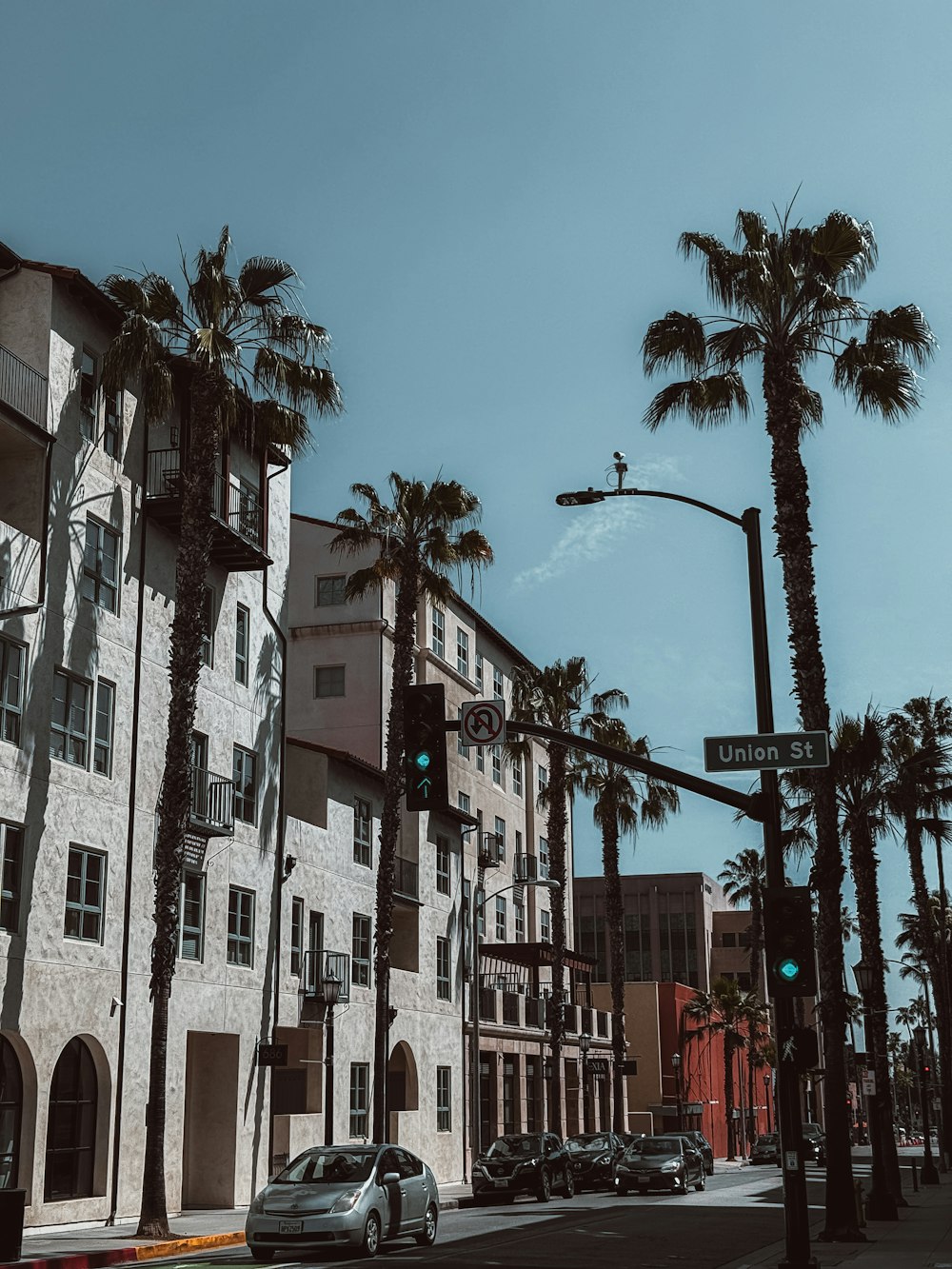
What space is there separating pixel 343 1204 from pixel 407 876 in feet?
79.0

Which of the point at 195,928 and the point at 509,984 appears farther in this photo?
the point at 509,984

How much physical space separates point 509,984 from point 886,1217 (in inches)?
1065

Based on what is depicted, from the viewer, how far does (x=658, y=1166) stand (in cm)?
3709

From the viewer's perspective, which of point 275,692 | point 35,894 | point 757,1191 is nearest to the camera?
point 35,894

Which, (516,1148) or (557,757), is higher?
(557,757)

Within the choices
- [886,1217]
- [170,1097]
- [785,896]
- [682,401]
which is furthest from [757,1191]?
[785,896]

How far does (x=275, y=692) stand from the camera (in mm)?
34969

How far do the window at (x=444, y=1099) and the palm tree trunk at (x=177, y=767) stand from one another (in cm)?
1952

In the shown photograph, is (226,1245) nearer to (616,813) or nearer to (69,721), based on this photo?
(69,721)

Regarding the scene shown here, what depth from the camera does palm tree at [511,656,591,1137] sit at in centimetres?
4506

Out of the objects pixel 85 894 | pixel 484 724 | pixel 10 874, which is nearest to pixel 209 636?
pixel 85 894

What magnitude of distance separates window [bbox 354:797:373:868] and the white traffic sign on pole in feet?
78.6

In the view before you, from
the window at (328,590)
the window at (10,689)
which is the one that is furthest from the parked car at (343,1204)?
the window at (328,590)

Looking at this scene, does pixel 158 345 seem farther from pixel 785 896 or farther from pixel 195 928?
pixel 785 896
